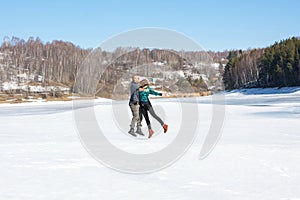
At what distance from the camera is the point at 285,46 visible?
234 feet

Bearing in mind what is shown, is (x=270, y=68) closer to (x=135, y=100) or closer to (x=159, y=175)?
(x=135, y=100)

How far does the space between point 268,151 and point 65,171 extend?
388 centimetres

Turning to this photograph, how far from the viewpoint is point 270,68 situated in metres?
71.8

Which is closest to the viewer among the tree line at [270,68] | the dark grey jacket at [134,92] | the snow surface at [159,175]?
the snow surface at [159,175]

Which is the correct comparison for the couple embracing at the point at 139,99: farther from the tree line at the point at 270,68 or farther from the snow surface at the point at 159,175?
the tree line at the point at 270,68

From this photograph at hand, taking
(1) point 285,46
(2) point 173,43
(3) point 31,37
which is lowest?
(2) point 173,43

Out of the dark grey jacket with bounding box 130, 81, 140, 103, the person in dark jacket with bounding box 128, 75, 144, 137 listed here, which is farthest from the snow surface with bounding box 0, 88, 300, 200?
the dark grey jacket with bounding box 130, 81, 140, 103

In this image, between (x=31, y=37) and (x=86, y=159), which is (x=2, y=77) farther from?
(x=86, y=159)

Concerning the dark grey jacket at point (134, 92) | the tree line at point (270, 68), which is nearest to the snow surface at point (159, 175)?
the dark grey jacket at point (134, 92)

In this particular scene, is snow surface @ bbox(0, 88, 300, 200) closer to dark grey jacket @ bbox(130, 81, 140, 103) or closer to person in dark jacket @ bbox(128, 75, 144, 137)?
person in dark jacket @ bbox(128, 75, 144, 137)

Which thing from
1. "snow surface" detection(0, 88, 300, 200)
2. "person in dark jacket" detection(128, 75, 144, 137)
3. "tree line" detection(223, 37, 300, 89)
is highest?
"tree line" detection(223, 37, 300, 89)

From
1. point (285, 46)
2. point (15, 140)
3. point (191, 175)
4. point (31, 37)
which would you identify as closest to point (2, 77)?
point (31, 37)

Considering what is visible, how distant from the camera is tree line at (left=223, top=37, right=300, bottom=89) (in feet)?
217

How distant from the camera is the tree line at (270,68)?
66250mm
